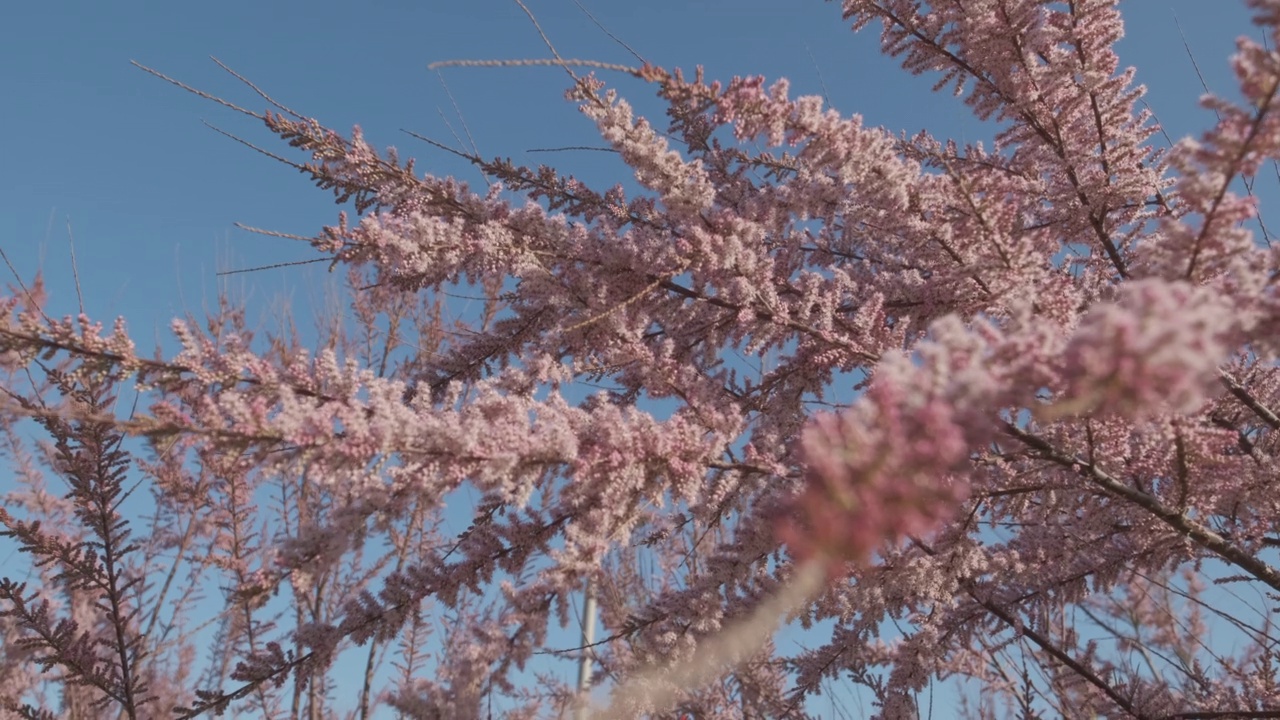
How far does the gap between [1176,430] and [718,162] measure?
7.85ft

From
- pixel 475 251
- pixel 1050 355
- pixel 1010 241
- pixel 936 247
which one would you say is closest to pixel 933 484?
pixel 1050 355

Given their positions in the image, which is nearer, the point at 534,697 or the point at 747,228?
the point at 747,228

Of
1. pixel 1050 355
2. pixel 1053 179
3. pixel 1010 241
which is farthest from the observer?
pixel 1053 179

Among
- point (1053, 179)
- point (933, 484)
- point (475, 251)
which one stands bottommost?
point (933, 484)

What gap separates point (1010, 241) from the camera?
2.38 meters

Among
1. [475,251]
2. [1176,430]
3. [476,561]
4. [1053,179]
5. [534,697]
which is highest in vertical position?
[1053,179]

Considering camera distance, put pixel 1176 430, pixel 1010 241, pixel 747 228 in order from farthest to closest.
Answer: pixel 747 228 → pixel 1010 241 → pixel 1176 430

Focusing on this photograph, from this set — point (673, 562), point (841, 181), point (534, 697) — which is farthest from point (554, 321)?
point (534, 697)

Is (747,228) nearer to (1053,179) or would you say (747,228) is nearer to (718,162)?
(718,162)

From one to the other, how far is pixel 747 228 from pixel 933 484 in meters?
1.44

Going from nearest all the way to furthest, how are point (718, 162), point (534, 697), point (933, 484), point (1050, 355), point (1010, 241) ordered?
point (1050, 355)
point (933, 484)
point (1010, 241)
point (718, 162)
point (534, 697)

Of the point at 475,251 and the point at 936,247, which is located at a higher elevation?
the point at 475,251

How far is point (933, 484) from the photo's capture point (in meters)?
1.34

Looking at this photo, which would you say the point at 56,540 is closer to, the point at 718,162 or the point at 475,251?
the point at 475,251
